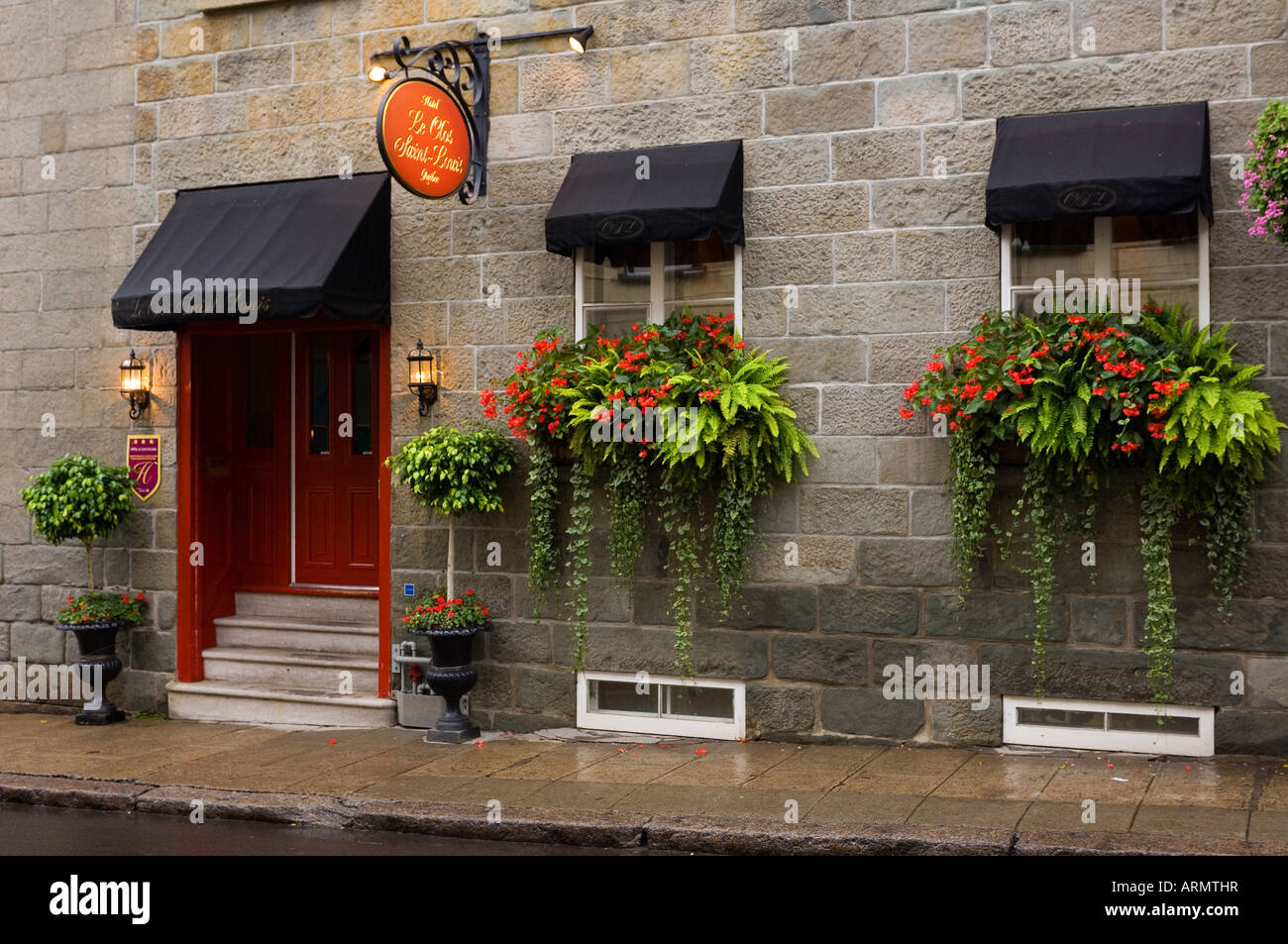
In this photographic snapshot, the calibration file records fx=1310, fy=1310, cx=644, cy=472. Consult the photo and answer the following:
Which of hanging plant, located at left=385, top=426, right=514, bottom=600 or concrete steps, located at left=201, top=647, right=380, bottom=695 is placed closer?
hanging plant, located at left=385, top=426, right=514, bottom=600

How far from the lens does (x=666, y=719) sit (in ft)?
31.7

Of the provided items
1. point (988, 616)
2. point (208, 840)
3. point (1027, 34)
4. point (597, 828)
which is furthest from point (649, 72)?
point (208, 840)

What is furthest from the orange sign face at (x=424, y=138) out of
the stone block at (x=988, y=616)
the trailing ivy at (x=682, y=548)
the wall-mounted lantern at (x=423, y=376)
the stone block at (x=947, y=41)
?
the stone block at (x=988, y=616)

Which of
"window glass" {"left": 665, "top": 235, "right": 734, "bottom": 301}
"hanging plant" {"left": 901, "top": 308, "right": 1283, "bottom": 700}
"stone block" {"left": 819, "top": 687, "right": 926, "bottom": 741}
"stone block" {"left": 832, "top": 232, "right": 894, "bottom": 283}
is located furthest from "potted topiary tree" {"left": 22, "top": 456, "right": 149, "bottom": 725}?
"hanging plant" {"left": 901, "top": 308, "right": 1283, "bottom": 700}

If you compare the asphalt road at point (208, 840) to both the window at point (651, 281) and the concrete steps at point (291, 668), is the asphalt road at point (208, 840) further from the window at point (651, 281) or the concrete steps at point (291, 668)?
the window at point (651, 281)

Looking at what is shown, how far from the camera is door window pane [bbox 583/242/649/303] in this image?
9.77 meters

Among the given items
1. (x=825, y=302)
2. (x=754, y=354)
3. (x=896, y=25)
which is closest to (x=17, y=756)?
(x=754, y=354)

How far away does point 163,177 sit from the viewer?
11.3 meters

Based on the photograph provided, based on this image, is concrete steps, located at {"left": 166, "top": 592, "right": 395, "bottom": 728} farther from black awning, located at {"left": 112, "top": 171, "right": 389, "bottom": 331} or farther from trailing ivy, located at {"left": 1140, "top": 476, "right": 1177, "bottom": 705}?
trailing ivy, located at {"left": 1140, "top": 476, "right": 1177, "bottom": 705}

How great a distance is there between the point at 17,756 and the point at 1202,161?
9.07m

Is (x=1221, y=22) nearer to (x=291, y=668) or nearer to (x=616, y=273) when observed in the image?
(x=616, y=273)

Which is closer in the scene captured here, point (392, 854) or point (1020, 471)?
point (392, 854)

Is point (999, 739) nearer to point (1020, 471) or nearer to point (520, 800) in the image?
point (1020, 471)
